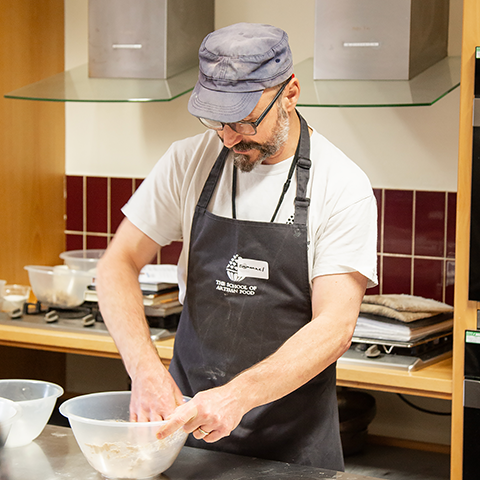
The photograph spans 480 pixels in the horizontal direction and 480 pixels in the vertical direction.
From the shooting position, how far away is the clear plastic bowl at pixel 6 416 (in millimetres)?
1229

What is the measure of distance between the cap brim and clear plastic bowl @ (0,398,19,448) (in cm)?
64

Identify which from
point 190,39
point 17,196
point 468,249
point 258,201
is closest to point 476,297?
point 468,249

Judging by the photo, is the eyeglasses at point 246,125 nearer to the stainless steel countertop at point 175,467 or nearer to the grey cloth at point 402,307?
the stainless steel countertop at point 175,467

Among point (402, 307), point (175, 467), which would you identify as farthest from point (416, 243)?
point (175, 467)

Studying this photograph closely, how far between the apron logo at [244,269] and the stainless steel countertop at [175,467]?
0.40 m

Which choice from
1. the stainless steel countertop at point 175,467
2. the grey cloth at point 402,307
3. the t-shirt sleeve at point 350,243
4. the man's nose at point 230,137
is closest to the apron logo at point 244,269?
the t-shirt sleeve at point 350,243

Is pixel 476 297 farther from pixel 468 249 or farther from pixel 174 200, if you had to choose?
pixel 174 200

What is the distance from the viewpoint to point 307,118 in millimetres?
2752

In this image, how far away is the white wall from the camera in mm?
2572

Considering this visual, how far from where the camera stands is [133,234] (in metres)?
1.66

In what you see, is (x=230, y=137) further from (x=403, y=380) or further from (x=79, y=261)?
(x=79, y=261)

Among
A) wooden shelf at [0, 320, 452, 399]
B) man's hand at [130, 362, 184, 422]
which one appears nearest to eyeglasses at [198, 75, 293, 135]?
man's hand at [130, 362, 184, 422]

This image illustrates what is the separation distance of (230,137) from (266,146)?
9 cm

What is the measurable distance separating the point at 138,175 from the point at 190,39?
659 millimetres
